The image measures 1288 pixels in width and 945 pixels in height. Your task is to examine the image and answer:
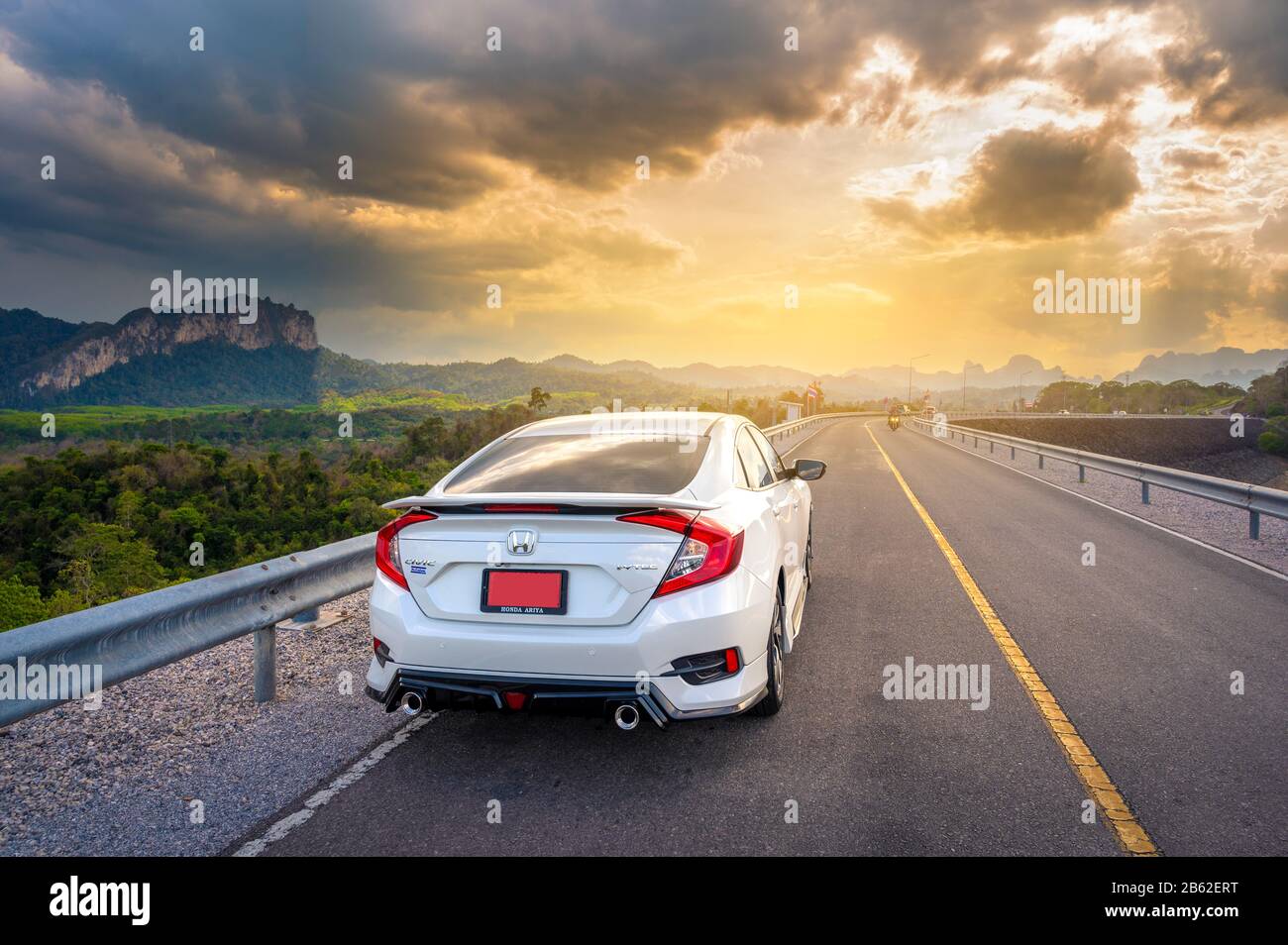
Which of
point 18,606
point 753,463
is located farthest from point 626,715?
point 18,606

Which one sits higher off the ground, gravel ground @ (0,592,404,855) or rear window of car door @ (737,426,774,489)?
rear window of car door @ (737,426,774,489)

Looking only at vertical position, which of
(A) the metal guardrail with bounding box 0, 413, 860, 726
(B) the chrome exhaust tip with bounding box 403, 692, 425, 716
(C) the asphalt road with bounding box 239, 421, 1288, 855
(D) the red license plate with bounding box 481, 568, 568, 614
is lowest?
(C) the asphalt road with bounding box 239, 421, 1288, 855

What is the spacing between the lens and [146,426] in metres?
103

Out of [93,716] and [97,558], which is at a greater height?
[93,716]

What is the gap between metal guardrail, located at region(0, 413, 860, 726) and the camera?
312 cm

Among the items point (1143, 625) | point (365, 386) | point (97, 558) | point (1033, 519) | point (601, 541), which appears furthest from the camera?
point (365, 386)

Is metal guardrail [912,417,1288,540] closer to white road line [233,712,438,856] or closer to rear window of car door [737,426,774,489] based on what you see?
rear window of car door [737,426,774,489]

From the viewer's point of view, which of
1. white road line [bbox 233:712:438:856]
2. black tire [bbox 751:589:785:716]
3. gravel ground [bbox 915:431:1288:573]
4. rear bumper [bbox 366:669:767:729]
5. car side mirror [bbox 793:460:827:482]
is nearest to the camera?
white road line [bbox 233:712:438:856]

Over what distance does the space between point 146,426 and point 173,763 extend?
119973mm

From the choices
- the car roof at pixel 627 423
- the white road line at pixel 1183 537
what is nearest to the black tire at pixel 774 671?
the car roof at pixel 627 423

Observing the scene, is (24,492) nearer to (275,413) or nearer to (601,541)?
(601,541)

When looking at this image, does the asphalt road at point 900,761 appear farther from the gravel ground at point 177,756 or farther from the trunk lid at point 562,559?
the trunk lid at point 562,559

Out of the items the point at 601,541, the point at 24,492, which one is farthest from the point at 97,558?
the point at 601,541

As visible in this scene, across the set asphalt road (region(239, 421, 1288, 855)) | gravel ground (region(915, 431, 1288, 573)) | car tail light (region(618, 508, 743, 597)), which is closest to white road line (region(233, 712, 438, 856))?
asphalt road (region(239, 421, 1288, 855))
